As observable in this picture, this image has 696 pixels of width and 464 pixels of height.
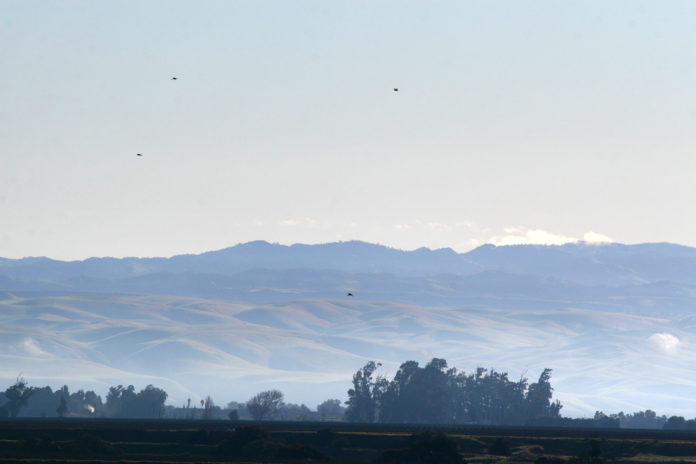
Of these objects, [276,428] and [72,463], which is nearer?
[72,463]

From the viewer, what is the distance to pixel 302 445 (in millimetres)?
142625

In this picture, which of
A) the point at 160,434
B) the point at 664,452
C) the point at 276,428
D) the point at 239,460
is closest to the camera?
the point at 239,460

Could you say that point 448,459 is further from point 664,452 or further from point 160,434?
point 160,434

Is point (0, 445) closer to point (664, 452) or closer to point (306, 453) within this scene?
point (306, 453)

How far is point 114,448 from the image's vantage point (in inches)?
5492

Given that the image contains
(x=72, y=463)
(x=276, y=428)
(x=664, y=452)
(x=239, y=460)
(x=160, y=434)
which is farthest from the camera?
(x=276, y=428)

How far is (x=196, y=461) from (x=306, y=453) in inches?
599

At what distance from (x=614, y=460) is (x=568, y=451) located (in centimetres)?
1471

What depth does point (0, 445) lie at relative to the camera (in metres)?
140

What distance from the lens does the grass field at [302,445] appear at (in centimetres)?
13212

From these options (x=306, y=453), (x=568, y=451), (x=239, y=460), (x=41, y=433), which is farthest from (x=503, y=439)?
(x=41, y=433)

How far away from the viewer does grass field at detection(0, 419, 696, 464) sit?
13212 centimetres

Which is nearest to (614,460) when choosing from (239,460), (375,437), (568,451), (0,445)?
(568,451)

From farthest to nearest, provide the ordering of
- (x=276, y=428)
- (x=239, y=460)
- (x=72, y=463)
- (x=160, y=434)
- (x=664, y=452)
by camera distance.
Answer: (x=276, y=428) < (x=160, y=434) < (x=664, y=452) < (x=239, y=460) < (x=72, y=463)
